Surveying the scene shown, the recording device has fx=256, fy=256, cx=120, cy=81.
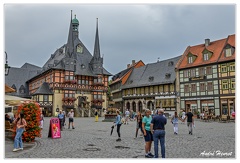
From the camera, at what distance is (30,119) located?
1234 centimetres

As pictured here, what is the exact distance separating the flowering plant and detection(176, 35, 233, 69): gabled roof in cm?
3187

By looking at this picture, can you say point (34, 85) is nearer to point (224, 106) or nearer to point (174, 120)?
point (224, 106)

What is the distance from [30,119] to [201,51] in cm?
3610

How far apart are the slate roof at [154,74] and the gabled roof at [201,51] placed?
258 cm

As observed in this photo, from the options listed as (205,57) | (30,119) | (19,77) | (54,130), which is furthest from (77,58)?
(30,119)

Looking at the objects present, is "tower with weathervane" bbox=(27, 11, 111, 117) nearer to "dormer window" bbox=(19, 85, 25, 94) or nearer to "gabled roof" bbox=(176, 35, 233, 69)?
"dormer window" bbox=(19, 85, 25, 94)

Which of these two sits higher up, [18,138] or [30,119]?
Answer: [30,119]

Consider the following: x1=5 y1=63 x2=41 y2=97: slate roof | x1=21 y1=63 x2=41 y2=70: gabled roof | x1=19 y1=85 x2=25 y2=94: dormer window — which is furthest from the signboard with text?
x1=21 y1=63 x2=41 y2=70: gabled roof

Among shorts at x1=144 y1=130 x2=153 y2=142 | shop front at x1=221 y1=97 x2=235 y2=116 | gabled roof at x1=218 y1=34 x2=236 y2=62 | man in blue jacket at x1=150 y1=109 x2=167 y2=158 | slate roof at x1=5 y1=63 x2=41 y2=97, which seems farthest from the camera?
slate roof at x1=5 y1=63 x2=41 y2=97

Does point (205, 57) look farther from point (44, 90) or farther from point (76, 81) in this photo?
point (44, 90)

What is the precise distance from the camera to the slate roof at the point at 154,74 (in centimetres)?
4709

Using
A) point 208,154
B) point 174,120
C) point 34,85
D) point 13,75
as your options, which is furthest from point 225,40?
point 13,75

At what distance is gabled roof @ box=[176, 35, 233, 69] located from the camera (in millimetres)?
39406

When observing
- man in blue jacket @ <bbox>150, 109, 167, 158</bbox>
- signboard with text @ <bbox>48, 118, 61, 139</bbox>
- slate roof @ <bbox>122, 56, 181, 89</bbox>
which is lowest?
signboard with text @ <bbox>48, 118, 61, 139</bbox>
